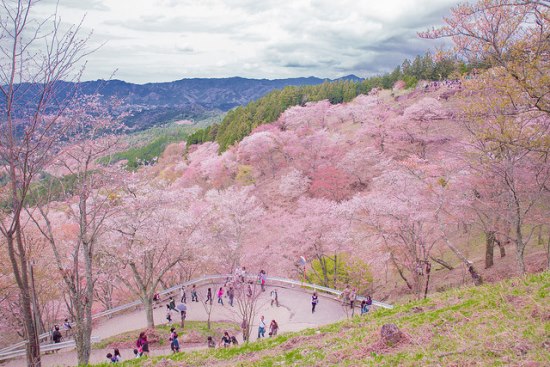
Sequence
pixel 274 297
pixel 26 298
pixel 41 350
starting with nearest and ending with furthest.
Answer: pixel 26 298
pixel 41 350
pixel 274 297

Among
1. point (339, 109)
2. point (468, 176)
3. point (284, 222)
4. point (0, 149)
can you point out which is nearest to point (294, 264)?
point (284, 222)

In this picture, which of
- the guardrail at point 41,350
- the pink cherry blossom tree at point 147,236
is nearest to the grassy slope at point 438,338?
the guardrail at point 41,350

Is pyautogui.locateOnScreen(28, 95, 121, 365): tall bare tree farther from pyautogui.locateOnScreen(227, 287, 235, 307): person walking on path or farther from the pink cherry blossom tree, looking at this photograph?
pyautogui.locateOnScreen(227, 287, 235, 307): person walking on path

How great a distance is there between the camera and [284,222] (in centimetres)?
3048

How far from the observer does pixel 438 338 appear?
7.94 m

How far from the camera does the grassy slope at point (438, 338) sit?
22.1ft

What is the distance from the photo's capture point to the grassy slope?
265 inches

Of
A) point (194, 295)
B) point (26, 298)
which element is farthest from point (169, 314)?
point (26, 298)

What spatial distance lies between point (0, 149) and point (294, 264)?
76.0ft

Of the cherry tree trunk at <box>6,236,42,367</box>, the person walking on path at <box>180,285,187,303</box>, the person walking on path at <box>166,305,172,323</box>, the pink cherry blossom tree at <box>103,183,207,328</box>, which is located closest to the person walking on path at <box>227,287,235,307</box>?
the person walking on path at <box>180,285,187,303</box>

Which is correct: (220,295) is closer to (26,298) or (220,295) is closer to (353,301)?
(353,301)

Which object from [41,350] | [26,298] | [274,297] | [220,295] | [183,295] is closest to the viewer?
[26,298]

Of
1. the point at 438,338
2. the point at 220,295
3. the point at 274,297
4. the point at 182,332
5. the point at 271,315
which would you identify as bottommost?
the point at 271,315

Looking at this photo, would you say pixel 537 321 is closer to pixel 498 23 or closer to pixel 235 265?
pixel 498 23
